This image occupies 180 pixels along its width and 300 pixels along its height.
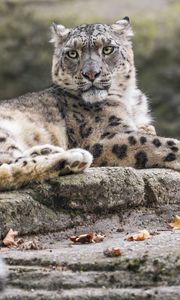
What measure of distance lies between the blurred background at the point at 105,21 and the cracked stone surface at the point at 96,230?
25.0 feet

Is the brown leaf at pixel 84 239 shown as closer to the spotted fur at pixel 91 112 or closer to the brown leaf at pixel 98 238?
the brown leaf at pixel 98 238

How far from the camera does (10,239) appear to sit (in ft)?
16.1

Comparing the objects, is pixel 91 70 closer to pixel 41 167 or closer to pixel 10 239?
pixel 41 167

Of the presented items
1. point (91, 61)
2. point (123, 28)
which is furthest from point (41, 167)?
point (123, 28)

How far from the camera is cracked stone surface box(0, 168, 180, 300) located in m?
4.07

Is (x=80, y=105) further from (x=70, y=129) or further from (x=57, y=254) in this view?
Answer: (x=57, y=254)

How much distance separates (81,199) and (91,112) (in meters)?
1.77

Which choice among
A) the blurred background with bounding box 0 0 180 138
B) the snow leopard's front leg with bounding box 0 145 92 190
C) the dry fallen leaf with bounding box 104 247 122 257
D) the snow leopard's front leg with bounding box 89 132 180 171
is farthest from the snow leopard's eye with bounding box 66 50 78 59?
the blurred background with bounding box 0 0 180 138

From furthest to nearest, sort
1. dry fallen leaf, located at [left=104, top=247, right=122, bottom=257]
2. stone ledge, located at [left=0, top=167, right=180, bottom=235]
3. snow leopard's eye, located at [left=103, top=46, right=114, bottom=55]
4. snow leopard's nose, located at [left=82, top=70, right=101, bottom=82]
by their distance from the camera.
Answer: snow leopard's eye, located at [left=103, top=46, right=114, bottom=55] < snow leopard's nose, located at [left=82, top=70, right=101, bottom=82] < stone ledge, located at [left=0, top=167, right=180, bottom=235] < dry fallen leaf, located at [left=104, top=247, right=122, bottom=257]

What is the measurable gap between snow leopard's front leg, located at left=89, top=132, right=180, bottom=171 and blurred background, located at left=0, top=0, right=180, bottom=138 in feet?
21.7

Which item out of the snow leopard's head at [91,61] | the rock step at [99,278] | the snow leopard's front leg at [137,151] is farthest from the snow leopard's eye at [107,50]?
the rock step at [99,278]

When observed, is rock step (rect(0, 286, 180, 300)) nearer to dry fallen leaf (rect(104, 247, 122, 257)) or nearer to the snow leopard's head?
dry fallen leaf (rect(104, 247, 122, 257))

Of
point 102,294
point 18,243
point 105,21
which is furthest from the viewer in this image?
point 105,21

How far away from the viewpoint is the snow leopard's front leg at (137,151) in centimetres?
633
